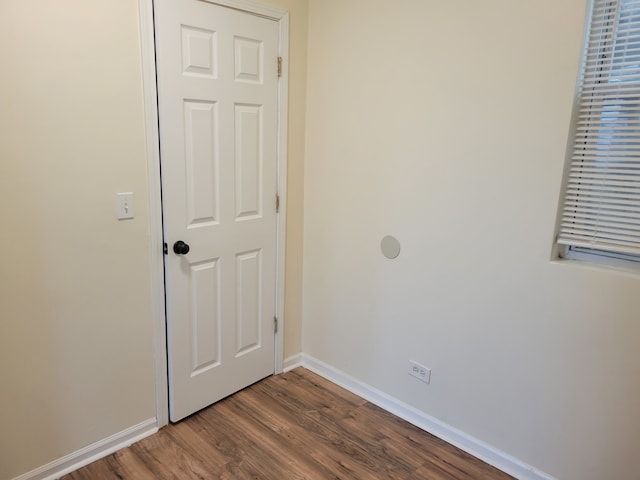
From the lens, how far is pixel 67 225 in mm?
1789

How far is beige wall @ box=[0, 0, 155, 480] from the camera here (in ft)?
5.36

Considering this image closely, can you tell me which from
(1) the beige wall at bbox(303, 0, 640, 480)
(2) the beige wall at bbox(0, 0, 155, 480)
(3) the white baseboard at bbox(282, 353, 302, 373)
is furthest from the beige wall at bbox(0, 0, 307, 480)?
(1) the beige wall at bbox(303, 0, 640, 480)

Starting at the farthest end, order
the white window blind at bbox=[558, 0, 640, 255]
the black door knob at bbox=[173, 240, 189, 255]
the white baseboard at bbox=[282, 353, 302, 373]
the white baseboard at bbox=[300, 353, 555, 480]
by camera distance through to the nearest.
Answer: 1. the white baseboard at bbox=[282, 353, 302, 373]
2. the black door knob at bbox=[173, 240, 189, 255]
3. the white baseboard at bbox=[300, 353, 555, 480]
4. the white window blind at bbox=[558, 0, 640, 255]

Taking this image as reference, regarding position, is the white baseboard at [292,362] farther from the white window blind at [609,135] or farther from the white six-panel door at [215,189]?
the white window blind at [609,135]

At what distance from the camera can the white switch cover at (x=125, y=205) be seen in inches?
75.5

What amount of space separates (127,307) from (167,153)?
0.72 m

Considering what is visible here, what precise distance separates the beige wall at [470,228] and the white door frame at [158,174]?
8.0 inches

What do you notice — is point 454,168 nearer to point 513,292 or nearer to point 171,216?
point 513,292

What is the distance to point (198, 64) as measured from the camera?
2.06 metres

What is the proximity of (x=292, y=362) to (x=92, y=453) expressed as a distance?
1.24 metres

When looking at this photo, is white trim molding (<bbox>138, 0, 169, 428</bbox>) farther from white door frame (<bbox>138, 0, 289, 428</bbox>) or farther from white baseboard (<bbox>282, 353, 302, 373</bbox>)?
white baseboard (<bbox>282, 353, 302, 373</bbox>)

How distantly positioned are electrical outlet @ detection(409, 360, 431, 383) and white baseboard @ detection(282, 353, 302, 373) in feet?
2.81

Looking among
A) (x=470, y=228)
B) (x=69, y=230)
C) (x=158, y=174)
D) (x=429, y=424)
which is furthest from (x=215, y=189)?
(x=429, y=424)

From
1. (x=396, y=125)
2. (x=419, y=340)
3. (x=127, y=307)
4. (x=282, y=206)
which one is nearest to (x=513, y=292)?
(x=419, y=340)
